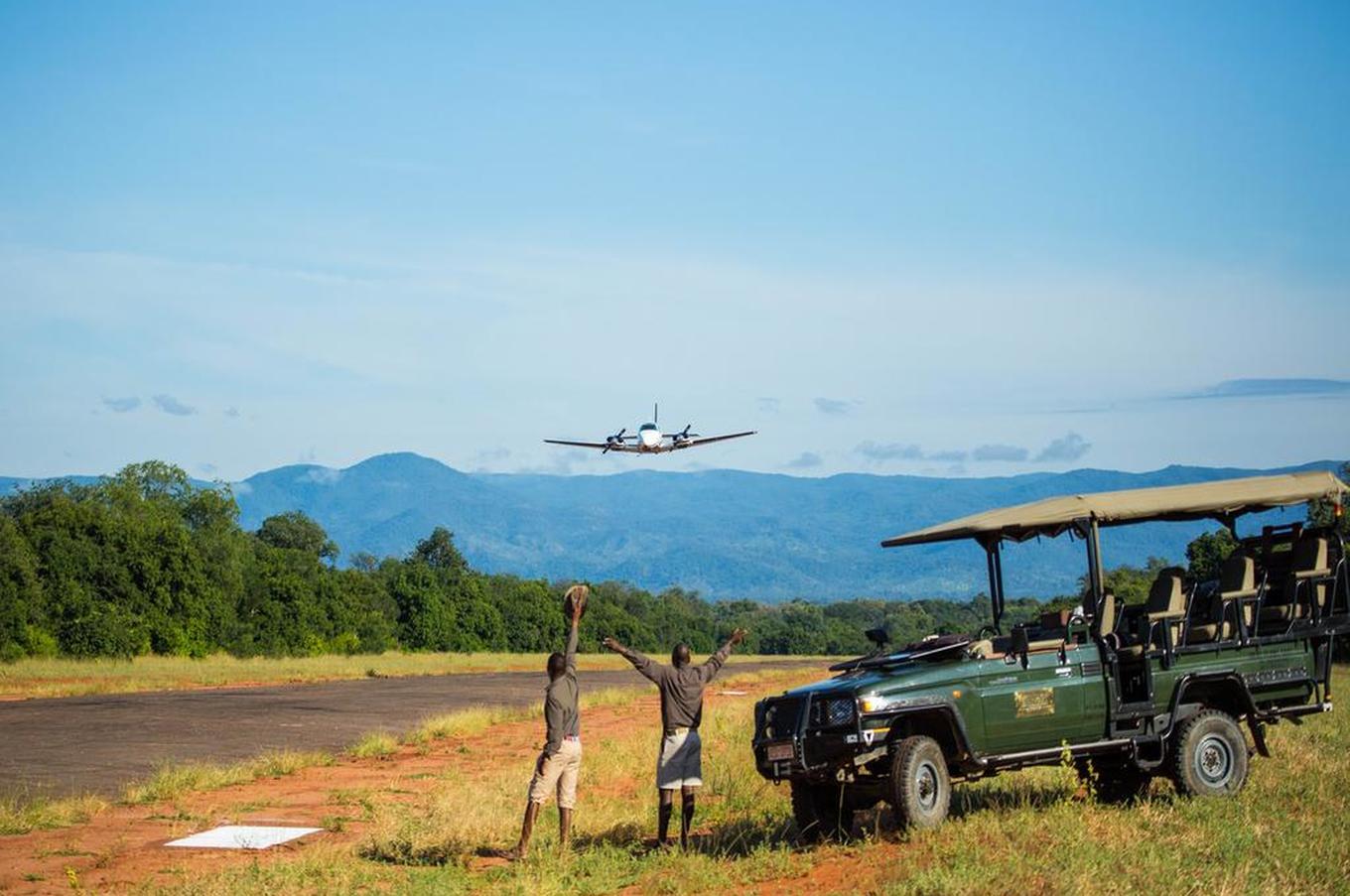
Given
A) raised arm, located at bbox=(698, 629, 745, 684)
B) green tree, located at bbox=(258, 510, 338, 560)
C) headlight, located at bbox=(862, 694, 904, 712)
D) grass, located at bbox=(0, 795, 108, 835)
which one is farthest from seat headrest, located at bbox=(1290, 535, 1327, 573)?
green tree, located at bbox=(258, 510, 338, 560)

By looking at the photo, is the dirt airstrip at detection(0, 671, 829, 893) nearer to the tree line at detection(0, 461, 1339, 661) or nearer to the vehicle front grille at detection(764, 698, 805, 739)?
the vehicle front grille at detection(764, 698, 805, 739)

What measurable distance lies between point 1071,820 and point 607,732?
1841cm

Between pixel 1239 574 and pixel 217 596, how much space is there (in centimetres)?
5870

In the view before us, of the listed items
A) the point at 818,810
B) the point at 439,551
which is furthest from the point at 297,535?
the point at 818,810

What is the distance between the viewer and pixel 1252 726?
16.6 meters

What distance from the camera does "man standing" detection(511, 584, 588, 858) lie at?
1488cm

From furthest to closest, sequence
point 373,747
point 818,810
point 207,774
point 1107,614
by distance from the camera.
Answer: point 373,747 < point 207,774 < point 1107,614 < point 818,810

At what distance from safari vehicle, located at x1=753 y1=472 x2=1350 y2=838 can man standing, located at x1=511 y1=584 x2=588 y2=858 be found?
72.9 inches

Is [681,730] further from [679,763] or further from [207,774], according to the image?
[207,774]

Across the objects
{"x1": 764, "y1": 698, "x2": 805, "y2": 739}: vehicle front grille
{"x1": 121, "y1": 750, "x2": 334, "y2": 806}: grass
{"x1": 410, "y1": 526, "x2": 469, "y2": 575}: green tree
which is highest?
{"x1": 410, "y1": 526, "x2": 469, "y2": 575}: green tree

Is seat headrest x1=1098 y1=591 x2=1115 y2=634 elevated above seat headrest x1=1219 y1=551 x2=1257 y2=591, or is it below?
below

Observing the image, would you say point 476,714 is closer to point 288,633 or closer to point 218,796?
point 218,796

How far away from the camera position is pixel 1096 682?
1548cm

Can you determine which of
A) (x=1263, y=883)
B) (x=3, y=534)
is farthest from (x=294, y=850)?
(x=3, y=534)
